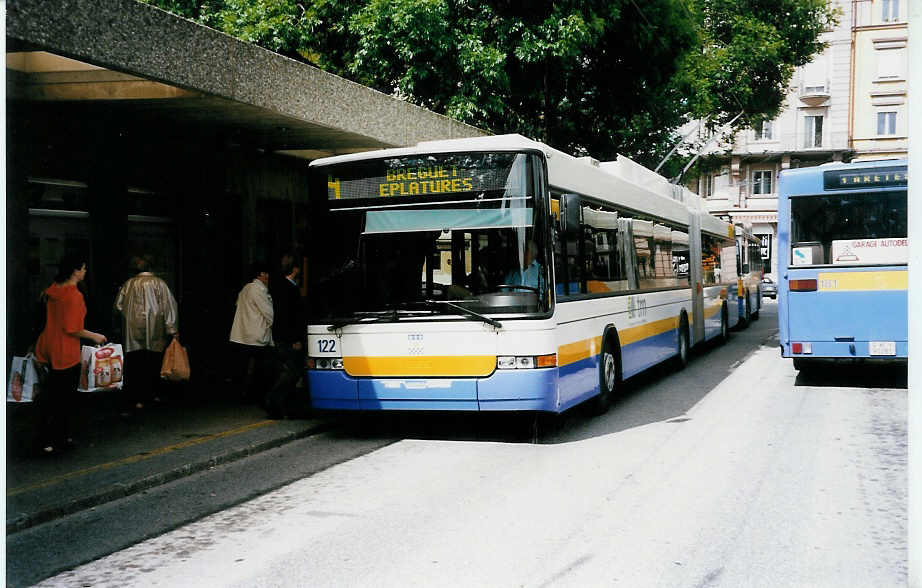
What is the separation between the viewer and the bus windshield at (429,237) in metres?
8.61

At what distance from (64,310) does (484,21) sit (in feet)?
38.0

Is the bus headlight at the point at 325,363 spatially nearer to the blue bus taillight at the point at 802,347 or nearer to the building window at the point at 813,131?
the blue bus taillight at the point at 802,347

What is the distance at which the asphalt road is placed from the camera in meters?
5.12

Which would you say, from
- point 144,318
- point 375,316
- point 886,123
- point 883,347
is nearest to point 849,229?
point 883,347

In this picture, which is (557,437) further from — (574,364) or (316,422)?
(316,422)

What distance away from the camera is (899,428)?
9602mm

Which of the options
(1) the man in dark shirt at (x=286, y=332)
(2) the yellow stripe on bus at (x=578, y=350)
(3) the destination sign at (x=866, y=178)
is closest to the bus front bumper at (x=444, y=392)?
(2) the yellow stripe on bus at (x=578, y=350)

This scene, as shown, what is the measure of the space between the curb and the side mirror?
3.34 m

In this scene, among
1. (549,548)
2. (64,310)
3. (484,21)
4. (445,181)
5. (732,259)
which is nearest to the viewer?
(549,548)

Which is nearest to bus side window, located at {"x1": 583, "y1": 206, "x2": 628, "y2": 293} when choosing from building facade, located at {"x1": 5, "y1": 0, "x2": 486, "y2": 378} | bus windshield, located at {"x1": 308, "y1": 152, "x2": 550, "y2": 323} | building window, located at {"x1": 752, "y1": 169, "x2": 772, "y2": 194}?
bus windshield, located at {"x1": 308, "y1": 152, "x2": 550, "y2": 323}

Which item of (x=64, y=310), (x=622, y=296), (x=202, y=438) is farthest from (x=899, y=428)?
(x=64, y=310)

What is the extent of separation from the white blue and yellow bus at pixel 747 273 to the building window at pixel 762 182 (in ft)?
97.0

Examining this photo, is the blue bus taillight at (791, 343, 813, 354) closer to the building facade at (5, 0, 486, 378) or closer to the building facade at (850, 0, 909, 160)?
the building facade at (5, 0, 486, 378)

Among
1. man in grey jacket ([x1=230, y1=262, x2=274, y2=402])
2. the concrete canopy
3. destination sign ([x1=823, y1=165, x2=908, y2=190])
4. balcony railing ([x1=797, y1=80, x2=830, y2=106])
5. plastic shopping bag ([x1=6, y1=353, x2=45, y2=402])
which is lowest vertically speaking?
plastic shopping bag ([x1=6, y1=353, x2=45, y2=402])
